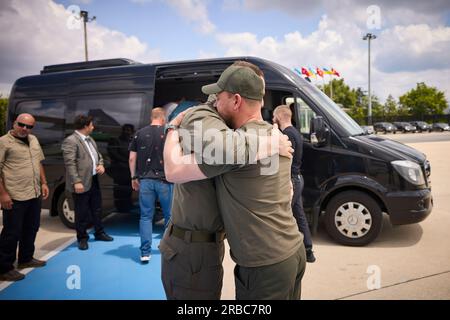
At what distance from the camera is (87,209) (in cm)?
488

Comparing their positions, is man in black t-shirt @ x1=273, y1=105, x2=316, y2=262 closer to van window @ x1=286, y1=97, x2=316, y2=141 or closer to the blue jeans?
van window @ x1=286, y1=97, x2=316, y2=141

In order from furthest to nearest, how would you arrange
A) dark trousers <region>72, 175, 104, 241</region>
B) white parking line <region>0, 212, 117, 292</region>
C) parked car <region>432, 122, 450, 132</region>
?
parked car <region>432, 122, 450, 132</region>
dark trousers <region>72, 175, 104, 241</region>
white parking line <region>0, 212, 117, 292</region>

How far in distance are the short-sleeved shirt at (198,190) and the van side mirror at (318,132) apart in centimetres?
296

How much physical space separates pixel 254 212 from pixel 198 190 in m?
0.30

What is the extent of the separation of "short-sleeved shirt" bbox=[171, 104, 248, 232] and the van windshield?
11.0 ft

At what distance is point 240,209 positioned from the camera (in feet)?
5.26

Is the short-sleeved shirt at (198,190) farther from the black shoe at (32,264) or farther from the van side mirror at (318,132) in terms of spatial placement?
the black shoe at (32,264)

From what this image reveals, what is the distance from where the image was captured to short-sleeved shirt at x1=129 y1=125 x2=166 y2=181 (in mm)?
4285

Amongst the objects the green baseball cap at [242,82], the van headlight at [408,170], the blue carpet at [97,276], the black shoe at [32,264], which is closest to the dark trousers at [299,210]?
the van headlight at [408,170]

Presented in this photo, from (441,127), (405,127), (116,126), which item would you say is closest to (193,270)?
(116,126)

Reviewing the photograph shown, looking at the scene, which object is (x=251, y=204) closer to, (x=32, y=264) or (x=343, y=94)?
(x=32, y=264)

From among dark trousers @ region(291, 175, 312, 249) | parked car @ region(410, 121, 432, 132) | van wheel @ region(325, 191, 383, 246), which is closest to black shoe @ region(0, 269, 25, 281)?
dark trousers @ region(291, 175, 312, 249)

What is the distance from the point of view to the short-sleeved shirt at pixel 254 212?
159 cm
